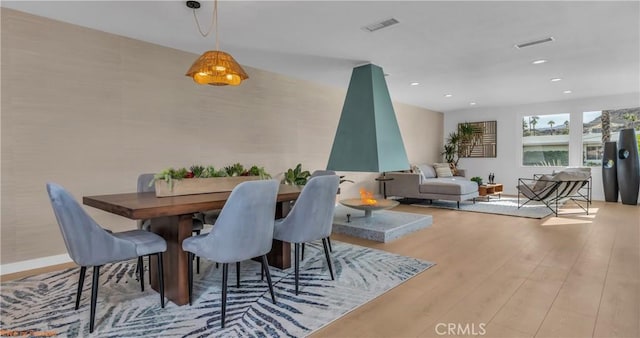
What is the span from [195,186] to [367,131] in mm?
2767

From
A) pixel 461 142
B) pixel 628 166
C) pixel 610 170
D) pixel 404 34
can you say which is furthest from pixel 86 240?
pixel 461 142

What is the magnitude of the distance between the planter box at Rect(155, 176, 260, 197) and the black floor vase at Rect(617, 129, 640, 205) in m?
7.83

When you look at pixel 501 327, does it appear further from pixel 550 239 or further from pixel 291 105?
pixel 291 105

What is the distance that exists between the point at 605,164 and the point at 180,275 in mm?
8557

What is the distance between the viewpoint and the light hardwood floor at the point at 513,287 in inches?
78.8

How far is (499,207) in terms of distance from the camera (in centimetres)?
638

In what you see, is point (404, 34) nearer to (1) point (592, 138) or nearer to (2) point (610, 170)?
(2) point (610, 170)

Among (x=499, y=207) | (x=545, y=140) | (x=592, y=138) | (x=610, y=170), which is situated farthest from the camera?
(x=545, y=140)

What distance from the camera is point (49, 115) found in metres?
3.21

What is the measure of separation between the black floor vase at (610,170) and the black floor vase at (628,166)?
196 mm

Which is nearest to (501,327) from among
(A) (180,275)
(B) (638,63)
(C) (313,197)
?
(C) (313,197)

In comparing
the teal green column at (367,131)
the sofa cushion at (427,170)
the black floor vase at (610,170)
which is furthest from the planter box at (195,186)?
the black floor vase at (610,170)

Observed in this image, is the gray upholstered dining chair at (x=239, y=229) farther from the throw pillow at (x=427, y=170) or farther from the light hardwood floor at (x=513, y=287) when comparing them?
the throw pillow at (x=427, y=170)

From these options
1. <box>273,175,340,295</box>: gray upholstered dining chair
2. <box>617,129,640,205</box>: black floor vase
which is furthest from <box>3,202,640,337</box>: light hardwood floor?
<box>617,129,640,205</box>: black floor vase
